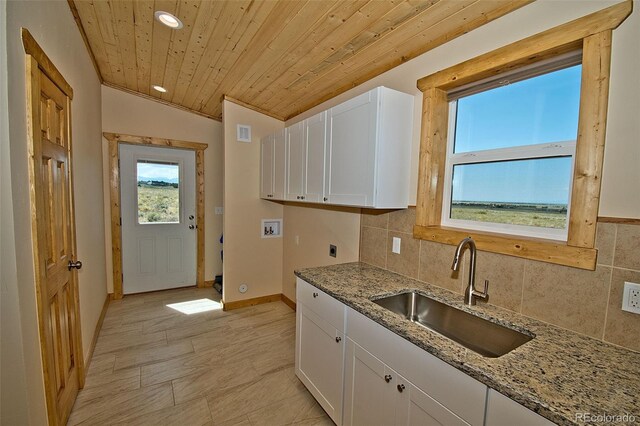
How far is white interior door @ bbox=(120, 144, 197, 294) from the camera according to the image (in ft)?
13.1

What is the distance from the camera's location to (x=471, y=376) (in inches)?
39.7

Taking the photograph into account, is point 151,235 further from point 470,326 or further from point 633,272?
point 633,272

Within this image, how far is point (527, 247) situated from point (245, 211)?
303 cm

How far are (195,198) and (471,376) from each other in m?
4.21

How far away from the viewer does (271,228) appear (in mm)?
3900

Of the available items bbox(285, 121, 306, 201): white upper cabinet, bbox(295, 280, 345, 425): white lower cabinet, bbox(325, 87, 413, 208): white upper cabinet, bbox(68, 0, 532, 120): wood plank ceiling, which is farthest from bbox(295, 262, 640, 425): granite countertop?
bbox(68, 0, 532, 120): wood plank ceiling

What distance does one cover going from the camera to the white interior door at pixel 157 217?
3.98m

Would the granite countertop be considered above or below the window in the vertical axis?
below

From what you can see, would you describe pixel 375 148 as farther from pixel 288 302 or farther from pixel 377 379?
pixel 288 302

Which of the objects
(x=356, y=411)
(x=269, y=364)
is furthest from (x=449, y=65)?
(x=269, y=364)

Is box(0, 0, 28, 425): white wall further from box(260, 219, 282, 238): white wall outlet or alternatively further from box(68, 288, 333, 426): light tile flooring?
box(260, 219, 282, 238): white wall outlet

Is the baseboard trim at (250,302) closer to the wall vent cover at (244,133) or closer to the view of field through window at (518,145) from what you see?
the wall vent cover at (244,133)

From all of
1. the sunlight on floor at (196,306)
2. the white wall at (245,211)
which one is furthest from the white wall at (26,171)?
the white wall at (245,211)

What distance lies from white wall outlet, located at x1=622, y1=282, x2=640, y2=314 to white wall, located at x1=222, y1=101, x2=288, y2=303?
129 inches
